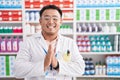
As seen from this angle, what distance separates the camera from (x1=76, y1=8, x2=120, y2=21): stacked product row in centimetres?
399

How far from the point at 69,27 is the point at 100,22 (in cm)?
65

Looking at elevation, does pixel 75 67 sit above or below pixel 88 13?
below

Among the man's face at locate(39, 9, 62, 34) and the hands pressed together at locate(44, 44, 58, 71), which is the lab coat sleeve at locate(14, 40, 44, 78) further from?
the man's face at locate(39, 9, 62, 34)

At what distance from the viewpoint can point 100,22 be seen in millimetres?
4250

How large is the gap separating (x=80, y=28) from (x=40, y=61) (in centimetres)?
261

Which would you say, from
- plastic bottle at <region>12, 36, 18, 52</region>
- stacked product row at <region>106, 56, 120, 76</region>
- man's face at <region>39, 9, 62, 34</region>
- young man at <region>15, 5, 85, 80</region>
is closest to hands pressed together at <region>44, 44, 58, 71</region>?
young man at <region>15, 5, 85, 80</region>

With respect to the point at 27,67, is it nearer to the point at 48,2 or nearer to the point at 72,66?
the point at 72,66

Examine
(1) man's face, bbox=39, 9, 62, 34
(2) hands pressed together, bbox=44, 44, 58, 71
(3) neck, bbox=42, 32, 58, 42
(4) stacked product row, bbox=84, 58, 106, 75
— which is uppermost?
(1) man's face, bbox=39, 9, 62, 34

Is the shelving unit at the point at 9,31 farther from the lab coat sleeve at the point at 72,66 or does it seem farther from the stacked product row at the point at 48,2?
the lab coat sleeve at the point at 72,66

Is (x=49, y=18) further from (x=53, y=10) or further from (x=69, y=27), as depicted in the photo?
(x=69, y=27)

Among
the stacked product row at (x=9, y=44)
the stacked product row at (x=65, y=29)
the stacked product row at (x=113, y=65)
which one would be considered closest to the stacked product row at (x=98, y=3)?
the stacked product row at (x=65, y=29)

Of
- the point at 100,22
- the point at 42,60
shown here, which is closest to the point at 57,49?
the point at 42,60

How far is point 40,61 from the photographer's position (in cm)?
153

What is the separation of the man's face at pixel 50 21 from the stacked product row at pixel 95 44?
2.53 m
